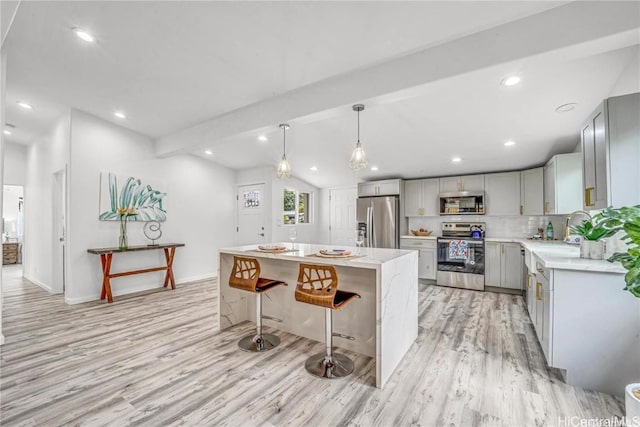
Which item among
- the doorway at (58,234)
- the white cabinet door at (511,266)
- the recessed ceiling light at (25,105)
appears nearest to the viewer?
the recessed ceiling light at (25,105)

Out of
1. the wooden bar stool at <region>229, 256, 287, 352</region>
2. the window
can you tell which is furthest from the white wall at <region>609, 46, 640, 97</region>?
the window

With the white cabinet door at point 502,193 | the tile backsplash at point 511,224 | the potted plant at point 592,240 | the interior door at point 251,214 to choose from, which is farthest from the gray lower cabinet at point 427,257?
the interior door at point 251,214

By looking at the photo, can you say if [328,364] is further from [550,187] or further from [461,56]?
A: [550,187]

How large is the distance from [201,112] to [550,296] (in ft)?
13.8

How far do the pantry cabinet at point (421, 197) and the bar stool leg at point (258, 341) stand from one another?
3946 mm

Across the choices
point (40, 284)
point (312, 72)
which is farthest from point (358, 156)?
point (40, 284)

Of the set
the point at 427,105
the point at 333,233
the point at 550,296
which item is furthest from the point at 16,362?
the point at 333,233

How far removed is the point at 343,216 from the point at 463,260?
9.41 ft

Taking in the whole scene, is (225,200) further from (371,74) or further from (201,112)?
(371,74)

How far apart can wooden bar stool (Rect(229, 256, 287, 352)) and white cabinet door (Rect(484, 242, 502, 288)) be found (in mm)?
3823

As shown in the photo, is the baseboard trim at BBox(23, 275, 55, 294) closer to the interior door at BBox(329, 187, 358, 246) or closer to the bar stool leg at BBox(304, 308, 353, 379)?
the bar stool leg at BBox(304, 308, 353, 379)

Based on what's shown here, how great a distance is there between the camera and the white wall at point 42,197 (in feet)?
14.3

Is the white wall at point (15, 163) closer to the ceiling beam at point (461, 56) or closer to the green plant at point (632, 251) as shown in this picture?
the ceiling beam at point (461, 56)

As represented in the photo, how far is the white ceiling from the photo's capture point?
1930mm
